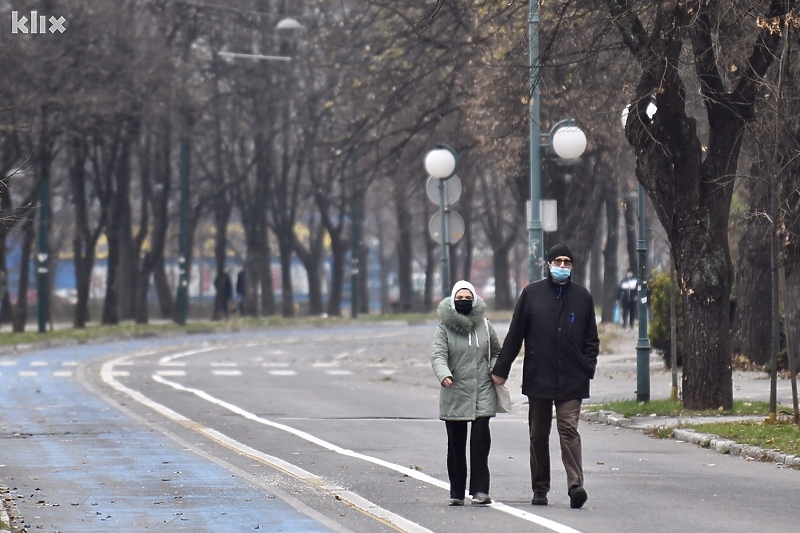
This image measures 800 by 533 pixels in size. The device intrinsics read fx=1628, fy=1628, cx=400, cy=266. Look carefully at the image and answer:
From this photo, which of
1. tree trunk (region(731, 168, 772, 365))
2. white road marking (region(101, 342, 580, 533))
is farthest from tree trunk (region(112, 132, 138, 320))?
white road marking (region(101, 342, 580, 533))

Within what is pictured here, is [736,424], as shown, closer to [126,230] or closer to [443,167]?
[443,167]

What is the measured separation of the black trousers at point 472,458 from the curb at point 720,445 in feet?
12.7

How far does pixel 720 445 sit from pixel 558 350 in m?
4.69

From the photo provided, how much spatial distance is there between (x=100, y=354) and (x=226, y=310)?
2735 cm

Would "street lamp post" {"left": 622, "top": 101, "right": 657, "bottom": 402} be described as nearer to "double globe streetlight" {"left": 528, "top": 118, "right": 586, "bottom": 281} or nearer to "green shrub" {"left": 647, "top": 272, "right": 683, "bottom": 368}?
"double globe streetlight" {"left": 528, "top": 118, "right": 586, "bottom": 281}

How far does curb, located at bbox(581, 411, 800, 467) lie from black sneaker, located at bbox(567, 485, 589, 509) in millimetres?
3514

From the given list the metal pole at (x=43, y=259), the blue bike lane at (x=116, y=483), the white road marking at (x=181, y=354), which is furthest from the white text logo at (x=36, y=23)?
the blue bike lane at (x=116, y=483)

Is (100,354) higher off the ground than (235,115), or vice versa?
(235,115)

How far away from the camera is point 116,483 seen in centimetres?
1237

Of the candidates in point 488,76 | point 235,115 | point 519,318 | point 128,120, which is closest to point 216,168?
point 235,115

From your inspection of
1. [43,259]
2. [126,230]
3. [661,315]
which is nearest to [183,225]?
[126,230]

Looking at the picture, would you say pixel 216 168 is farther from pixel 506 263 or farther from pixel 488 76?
pixel 488 76

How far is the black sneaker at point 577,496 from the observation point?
1083 cm

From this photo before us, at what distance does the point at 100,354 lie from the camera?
36.8 meters
